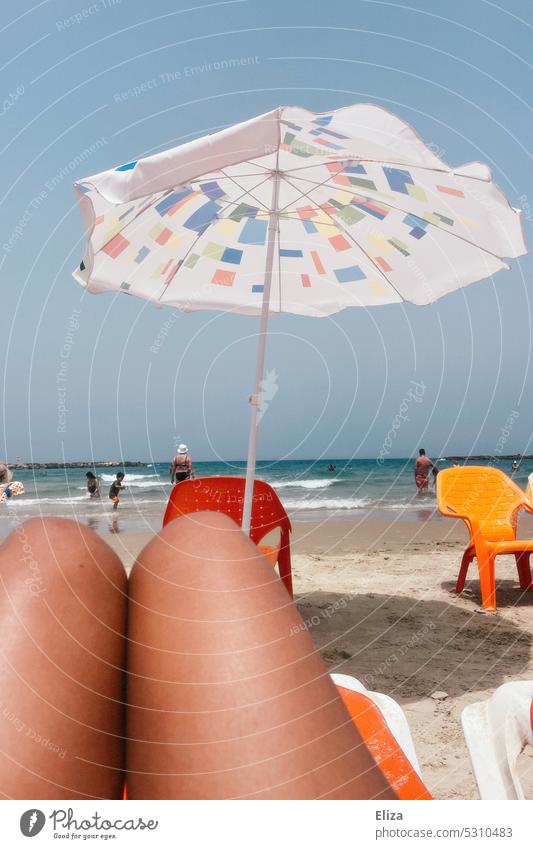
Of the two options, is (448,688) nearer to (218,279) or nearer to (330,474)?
(218,279)

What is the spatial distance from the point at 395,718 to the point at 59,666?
2.89 ft

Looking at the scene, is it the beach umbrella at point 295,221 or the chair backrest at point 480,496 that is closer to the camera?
the beach umbrella at point 295,221

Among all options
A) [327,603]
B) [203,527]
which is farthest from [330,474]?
[203,527]

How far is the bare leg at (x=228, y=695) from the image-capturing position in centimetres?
82

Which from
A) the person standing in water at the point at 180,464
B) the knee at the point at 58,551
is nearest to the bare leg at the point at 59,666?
the knee at the point at 58,551

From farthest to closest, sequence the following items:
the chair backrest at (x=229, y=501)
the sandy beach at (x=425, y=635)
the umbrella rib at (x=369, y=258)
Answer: the chair backrest at (x=229, y=501) → the umbrella rib at (x=369, y=258) → the sandy beach at (x=425, y=635)

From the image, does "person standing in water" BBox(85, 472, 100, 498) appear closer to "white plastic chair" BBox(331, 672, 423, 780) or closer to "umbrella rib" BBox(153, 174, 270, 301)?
"umbrella rib" BBox(153, 174, 270, 301)

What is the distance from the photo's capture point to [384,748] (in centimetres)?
125

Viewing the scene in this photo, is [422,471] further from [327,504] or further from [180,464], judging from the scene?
[180,464]

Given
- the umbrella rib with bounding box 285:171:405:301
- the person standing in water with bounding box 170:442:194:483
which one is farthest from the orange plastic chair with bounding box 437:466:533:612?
the person standing in water with bounding box 170:442:194:483

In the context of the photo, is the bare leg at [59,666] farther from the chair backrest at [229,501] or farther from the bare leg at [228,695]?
the chair backrest at [229,501]
